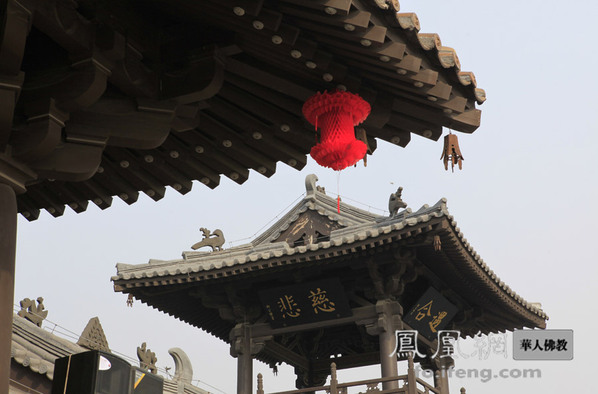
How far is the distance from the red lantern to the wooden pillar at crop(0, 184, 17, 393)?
1.26 meters

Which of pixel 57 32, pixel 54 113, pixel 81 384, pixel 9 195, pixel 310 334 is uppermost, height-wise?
pixel 310 334

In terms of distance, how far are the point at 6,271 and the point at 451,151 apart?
6.26 ft

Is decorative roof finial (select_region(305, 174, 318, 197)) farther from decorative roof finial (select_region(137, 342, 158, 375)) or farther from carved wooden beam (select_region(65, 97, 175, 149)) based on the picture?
carved wooden beam (select_region(65, 97, 175, 149))

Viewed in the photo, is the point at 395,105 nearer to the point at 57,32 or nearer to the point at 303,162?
the point at 303,162

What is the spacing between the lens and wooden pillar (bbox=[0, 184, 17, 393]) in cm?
302

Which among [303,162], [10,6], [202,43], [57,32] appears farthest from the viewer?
[303,162]

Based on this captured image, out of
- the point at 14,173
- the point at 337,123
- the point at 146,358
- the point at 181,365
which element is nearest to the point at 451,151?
the point at 337,123

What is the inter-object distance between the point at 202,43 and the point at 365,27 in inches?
30.1

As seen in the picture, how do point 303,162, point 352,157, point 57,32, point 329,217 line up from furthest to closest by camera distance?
point 329,217
point 303,162
point 352,157
point 57,32

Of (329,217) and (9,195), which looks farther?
(329,217)

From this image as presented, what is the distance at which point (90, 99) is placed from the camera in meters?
3.30

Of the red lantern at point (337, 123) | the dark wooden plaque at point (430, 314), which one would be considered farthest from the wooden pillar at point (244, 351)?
the red lantern at point (337, 123)

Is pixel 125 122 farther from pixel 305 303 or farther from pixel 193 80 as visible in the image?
pixel 305 303

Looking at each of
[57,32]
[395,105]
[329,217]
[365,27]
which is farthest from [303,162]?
[329,217]
